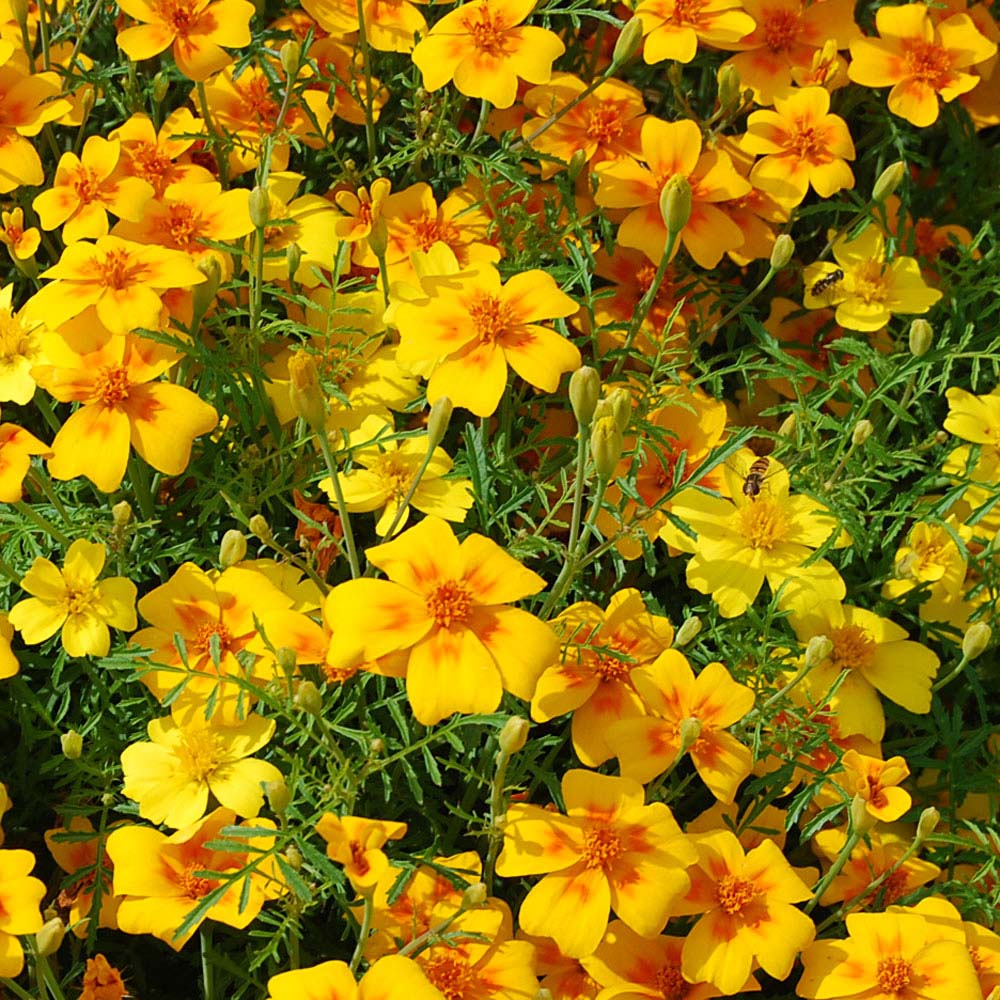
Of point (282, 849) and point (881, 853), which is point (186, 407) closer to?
point (282, 849)

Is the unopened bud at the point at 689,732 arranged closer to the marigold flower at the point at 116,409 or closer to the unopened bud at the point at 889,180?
the marigold flower at the point at 116,409

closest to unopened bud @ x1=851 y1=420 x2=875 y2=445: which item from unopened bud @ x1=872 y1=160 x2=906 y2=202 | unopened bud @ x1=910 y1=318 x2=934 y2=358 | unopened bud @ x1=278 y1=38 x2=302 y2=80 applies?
unopened bud @ x1=910 y1=318 x2=934 y2=358

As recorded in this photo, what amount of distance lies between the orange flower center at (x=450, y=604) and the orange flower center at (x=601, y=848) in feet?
0.82

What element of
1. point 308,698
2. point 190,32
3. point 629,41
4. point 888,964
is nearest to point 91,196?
point 190,32

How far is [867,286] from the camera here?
1940 mm

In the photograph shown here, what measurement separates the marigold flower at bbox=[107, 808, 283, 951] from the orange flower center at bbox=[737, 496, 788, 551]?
651 mm

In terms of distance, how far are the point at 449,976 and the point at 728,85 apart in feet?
3.71

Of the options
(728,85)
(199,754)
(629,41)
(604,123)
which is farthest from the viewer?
(604,123)

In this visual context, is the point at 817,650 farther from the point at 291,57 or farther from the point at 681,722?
the point at 291,57

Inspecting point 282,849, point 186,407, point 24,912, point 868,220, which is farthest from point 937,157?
point 24,912

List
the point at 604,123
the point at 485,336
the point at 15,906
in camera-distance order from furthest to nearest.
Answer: the point at 604,123 → the point at 485,336 → the point at 15,906

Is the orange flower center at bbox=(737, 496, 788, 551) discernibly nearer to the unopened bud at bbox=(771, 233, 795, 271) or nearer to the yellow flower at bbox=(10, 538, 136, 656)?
the unopened bud at bbox=(771, 233, 795, 271)

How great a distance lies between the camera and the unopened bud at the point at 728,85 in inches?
73.8

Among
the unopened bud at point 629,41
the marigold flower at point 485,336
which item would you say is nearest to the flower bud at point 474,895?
the marigold flower at point 485,336
